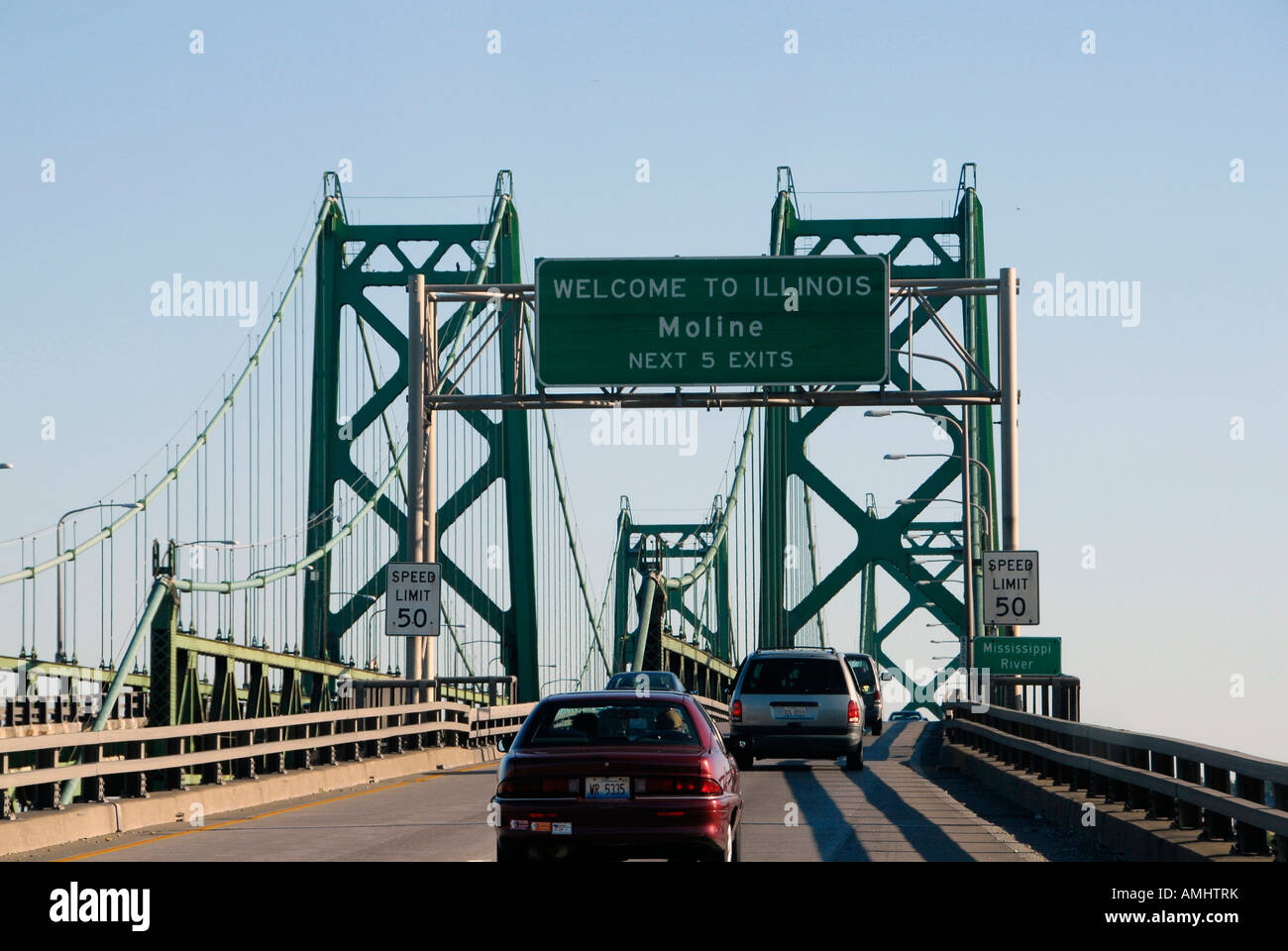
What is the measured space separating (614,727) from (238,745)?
16.8 metres

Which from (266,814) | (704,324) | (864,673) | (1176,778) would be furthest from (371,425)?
(1176,778)

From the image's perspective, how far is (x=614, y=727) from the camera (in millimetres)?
13398

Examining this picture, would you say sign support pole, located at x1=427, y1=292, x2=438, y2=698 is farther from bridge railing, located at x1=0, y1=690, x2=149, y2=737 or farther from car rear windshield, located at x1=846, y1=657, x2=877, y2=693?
bridge railing, located at x1=0, y1=690, x2=149, y2=737

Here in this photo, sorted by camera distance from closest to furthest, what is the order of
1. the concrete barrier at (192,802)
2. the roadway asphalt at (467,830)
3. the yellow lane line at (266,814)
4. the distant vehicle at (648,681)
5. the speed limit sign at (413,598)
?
the roadway asphalt at (467,830)
the yellow lane line at (266,814)
the concrete barrier at (192,802)
the speed limit sign at (413,598)
the distant vehicle at (648,681)

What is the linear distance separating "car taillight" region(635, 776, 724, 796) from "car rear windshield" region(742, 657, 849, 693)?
16.3 meters

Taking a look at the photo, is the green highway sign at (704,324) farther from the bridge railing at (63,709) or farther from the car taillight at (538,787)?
the bridge railing at (63,709)

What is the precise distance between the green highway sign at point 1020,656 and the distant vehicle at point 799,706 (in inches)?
108

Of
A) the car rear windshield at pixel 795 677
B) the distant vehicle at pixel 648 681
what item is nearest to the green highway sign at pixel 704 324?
the car rear windshield at pixel 795 677

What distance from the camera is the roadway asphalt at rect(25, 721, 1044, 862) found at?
15352 millimetres

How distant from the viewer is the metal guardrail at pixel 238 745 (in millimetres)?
17188

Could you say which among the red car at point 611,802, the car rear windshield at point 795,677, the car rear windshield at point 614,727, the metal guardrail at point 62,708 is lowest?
the metal guardrail at point 62,708
